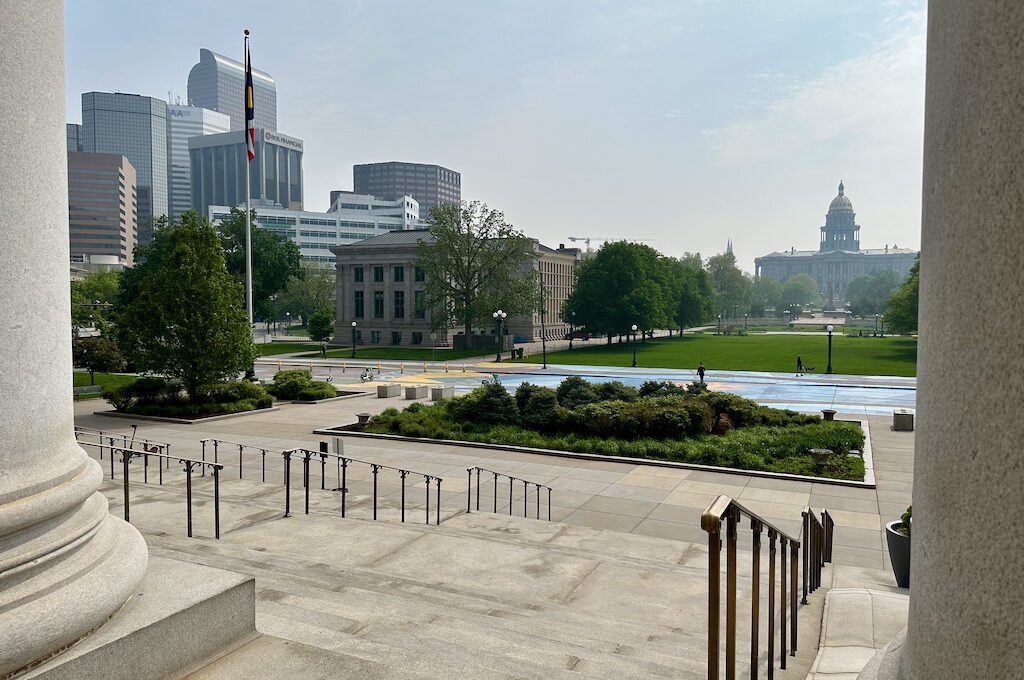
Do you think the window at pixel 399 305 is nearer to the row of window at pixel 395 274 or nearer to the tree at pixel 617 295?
the row of window at pixel 395 274

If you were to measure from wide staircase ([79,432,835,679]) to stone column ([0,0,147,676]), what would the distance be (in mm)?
1000

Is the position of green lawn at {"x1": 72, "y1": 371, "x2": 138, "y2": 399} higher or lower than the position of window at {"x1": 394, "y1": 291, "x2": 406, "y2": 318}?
lower

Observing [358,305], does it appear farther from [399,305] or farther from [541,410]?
[541,410]

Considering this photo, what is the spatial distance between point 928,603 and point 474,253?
79.5 metres

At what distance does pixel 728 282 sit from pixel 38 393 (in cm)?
19236

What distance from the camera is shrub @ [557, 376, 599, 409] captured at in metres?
26.9

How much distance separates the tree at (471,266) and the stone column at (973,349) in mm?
76335

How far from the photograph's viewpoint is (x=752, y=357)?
75500 mm

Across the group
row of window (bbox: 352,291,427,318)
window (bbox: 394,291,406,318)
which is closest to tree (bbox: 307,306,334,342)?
row of window (bbox: 352,291,427,318)

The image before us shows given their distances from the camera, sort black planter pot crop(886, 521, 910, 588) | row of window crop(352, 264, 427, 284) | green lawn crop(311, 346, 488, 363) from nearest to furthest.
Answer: black planter pot crop(886, 521, 910, 588), green lawn crop(311, 346, 488, 363), row of window crop(352, 264, 427, 284)

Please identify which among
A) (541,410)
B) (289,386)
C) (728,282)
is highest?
(728,282)

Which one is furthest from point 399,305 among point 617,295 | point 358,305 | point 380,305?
point 617,295

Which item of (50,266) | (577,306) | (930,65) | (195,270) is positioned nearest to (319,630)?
(50,266)

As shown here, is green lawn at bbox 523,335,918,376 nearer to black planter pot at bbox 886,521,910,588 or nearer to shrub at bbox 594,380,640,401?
shrub at bbox 594,380,640,401
